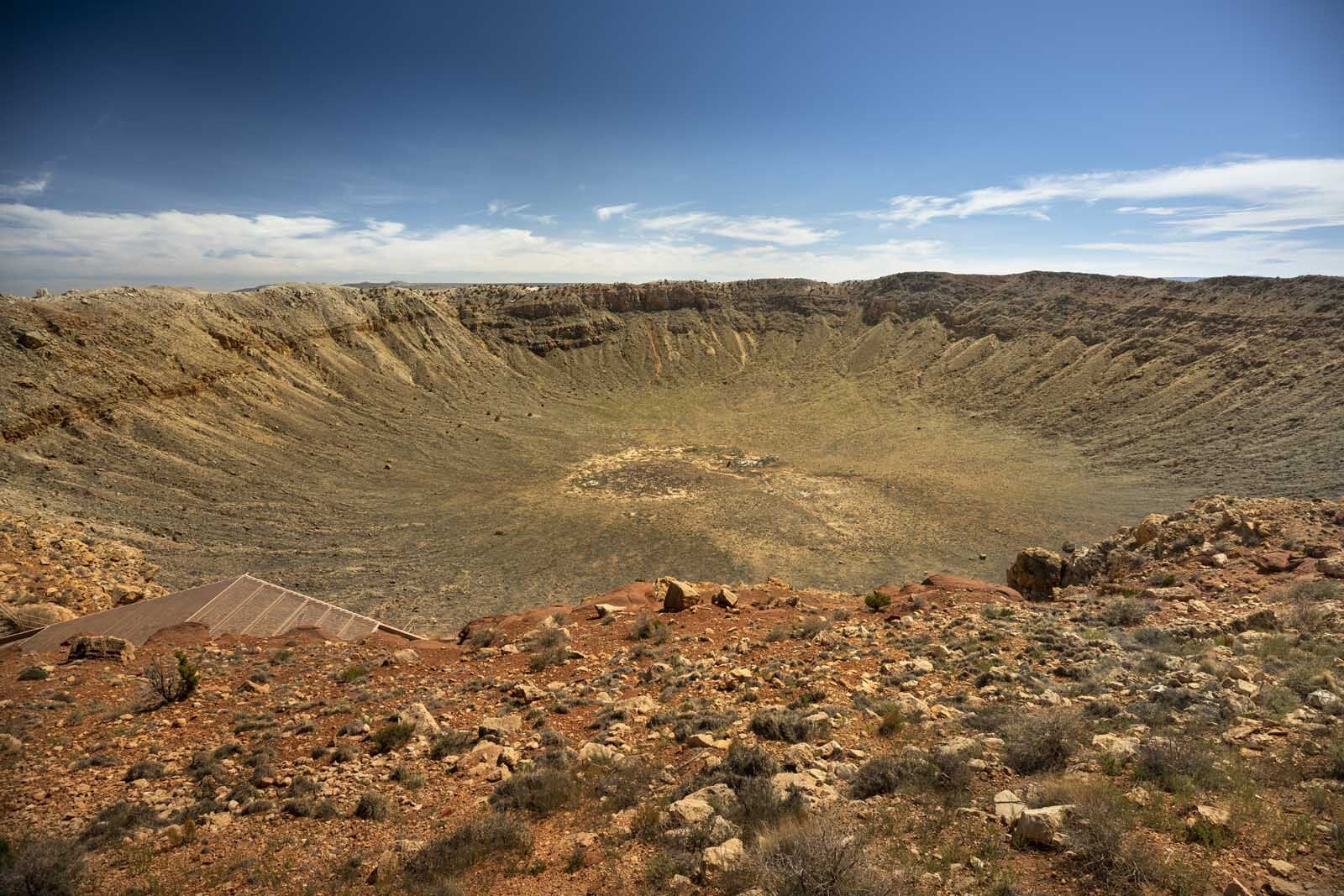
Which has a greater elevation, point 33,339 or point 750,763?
point 33,339

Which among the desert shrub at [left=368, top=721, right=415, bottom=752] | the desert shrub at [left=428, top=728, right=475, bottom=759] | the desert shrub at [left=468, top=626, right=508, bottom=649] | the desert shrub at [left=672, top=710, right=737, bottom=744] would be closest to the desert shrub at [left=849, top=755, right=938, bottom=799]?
the desert shrub at [left=672, top=710, right=737, bottom=744]

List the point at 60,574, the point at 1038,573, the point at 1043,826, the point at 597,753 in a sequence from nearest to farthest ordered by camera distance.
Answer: the point at 1043,826 → the point at 597,753 → the point at 60,574 → the point at 1038,573

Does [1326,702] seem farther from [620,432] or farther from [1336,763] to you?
[620,432]

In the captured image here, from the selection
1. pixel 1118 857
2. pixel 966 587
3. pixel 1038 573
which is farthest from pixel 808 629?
pixel 1038 573

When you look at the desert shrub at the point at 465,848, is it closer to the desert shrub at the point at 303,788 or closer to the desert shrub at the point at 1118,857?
the desert shrub at the point at 303,788

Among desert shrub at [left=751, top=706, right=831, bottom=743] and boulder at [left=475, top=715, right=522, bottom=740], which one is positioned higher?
desert shrub at [left=751, top=706, right=831, bottom=743]

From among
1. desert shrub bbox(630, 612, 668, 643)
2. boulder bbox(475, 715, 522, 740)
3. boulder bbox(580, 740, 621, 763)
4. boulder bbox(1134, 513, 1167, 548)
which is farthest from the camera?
boulder bbox(1134, 513, 1167, 548)

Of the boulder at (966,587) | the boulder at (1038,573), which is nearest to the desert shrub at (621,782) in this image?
the boulder at (966,587)

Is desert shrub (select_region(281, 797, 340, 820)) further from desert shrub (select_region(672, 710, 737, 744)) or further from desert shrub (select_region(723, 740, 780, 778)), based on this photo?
→ desert shrub (select_region(723, 740, 780, 778))
